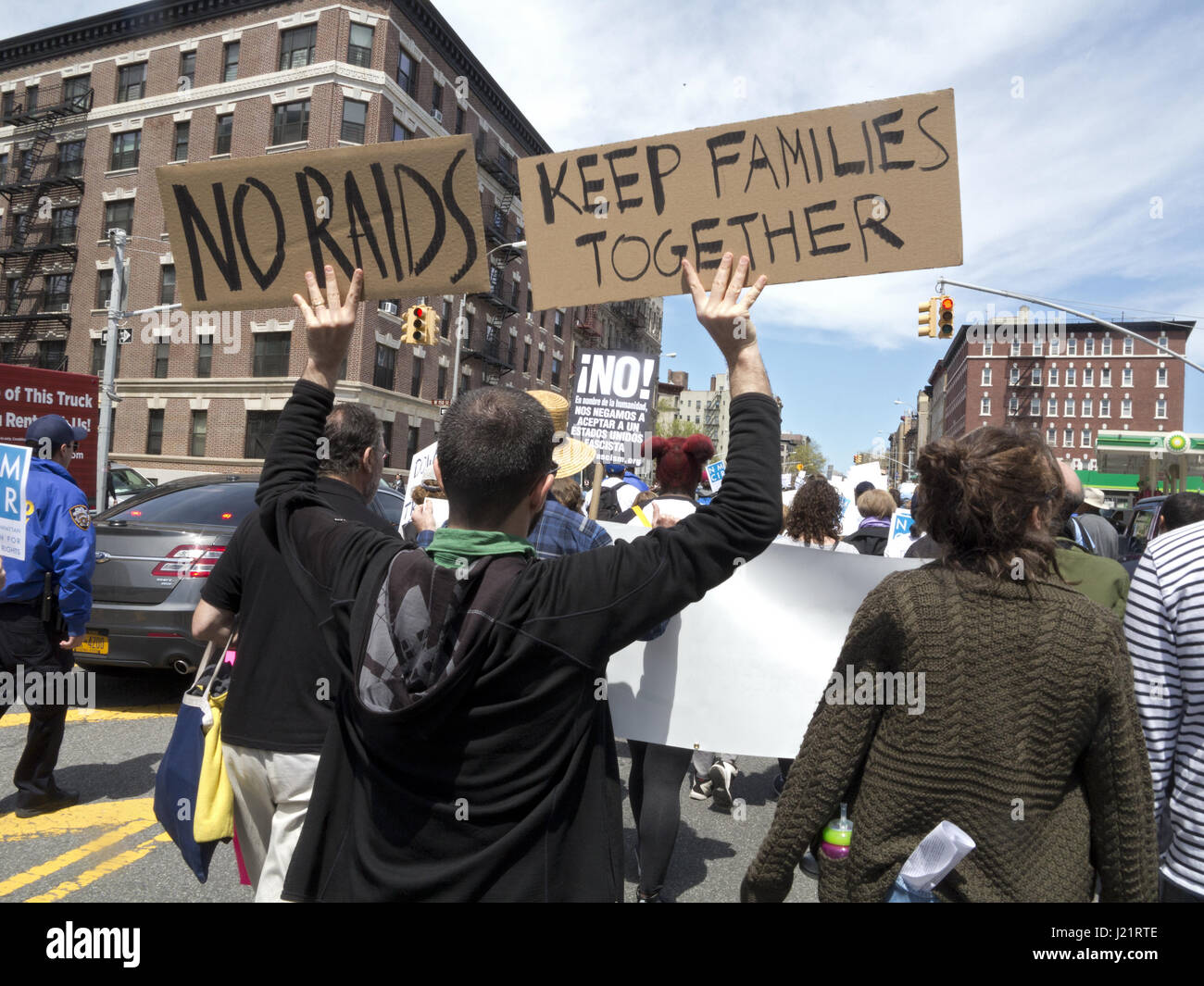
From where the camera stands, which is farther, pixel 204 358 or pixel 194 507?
pixel 204 358

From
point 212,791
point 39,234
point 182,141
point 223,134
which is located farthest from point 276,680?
point 39,234

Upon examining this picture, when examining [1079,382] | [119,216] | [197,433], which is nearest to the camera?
[197,433]

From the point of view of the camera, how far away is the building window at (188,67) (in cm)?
3216

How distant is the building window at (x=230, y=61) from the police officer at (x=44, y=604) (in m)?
32.9

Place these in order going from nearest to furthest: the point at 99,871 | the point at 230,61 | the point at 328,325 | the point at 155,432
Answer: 1. the point at 328,325
2. the point at 99,871
3. the point at 230,61
4. the point at 155,432

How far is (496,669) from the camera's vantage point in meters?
1.48

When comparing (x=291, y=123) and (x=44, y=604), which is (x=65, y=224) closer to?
(x=291, y=123)

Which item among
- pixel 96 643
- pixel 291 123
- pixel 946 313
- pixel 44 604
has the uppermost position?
pixel 291 123

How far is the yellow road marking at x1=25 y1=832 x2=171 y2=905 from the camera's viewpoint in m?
3.57

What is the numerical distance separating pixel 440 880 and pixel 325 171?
5.95 ft

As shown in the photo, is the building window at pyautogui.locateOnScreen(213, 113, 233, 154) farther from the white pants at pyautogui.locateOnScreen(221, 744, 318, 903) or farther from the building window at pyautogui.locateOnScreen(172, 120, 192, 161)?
the white pants at pyautogui.locateOnScreen(221, 744, 318, 903)

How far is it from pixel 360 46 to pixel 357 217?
32912 millimetres
